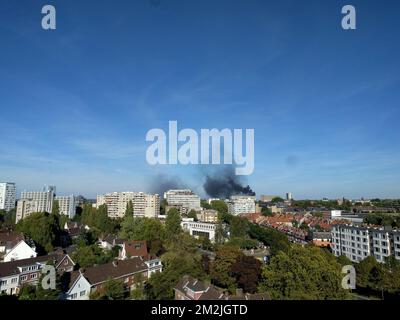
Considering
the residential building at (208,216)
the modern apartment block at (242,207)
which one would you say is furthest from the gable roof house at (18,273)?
the modern apartment block at (242,207)

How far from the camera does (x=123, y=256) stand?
13.4m

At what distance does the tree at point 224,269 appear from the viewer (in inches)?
382

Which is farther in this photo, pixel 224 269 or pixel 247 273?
pixel 224 269

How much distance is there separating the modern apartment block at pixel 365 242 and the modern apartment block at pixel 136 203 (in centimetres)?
1969

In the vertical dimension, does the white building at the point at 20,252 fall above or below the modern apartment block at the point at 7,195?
below

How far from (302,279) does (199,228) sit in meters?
18.7

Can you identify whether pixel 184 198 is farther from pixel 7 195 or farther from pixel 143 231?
pixel 143 231

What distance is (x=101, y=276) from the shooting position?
9.35 meters

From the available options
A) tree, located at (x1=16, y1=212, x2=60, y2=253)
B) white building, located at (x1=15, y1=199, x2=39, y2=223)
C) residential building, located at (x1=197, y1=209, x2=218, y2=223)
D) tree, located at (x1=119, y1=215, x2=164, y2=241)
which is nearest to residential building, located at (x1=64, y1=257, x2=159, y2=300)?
tree, located at (x1=119, y1=215, x2=164, y2=241)

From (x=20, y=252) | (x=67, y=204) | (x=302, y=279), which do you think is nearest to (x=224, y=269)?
(x=302, y=279)

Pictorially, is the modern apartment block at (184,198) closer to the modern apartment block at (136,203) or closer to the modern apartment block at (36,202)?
A: the modern apartment block at (136,203)
